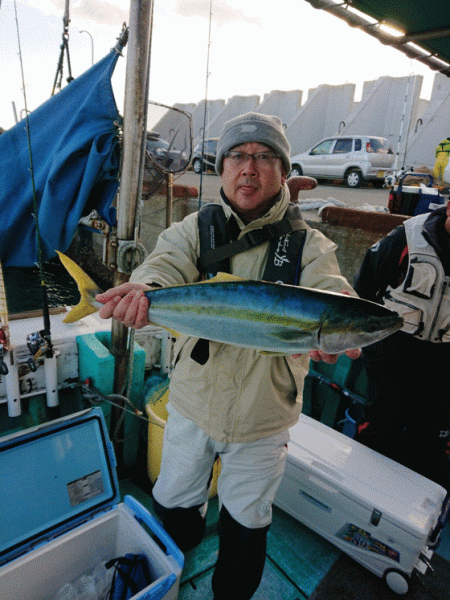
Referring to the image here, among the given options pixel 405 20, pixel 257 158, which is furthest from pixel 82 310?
pixel 405 20

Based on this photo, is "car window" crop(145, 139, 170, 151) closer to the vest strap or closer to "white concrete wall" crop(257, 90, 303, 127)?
the vest strap

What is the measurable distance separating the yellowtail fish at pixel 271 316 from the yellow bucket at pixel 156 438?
1.76 meters

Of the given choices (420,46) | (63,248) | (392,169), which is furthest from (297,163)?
(63,248)

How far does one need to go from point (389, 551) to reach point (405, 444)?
994mm

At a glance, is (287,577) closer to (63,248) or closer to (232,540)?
(232,540)

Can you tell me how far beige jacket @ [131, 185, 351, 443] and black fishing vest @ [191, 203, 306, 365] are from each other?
0.05 m

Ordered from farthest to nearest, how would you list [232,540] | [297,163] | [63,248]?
[297,163] < [63,248] < [232,540]

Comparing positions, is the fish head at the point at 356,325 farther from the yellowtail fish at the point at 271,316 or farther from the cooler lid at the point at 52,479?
the cooler lid at the point at 52,479

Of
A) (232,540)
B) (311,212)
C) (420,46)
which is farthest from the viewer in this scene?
(311,212)

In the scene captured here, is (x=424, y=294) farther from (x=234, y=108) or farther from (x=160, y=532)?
(x=234, y=108)

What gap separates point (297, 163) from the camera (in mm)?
17766

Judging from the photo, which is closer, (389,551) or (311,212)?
(389,551)

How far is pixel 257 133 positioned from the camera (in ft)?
7.09

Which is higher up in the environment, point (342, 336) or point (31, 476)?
point (342, 336)
